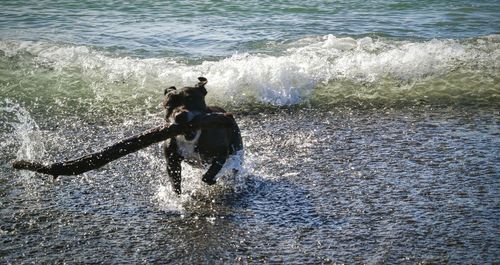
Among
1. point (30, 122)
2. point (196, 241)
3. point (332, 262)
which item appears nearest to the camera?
point (332, 262)

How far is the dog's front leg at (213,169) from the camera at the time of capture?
212 inches

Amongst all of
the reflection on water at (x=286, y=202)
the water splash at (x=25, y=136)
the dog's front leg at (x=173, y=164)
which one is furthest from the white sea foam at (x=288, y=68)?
the dog's front leg at (x=173, y=164)

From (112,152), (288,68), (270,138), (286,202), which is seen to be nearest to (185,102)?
(112,152)

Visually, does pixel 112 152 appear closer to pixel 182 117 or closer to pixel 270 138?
pixel 182 117

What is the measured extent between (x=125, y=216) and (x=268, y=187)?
50.2 inches

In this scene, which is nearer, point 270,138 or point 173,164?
point 173,164

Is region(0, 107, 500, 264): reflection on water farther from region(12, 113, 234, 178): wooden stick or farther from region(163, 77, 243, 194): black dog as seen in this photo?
region(12, 113, 234, 178): wooden stick

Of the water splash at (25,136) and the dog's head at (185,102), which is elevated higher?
the dog's head at (185,102)

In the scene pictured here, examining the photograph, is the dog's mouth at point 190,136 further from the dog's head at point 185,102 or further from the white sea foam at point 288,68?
the white sea foam at point 288,68

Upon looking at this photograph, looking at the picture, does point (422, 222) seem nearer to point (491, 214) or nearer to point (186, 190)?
point (491, 214)

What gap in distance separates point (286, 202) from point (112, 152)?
144cm

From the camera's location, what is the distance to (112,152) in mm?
4875

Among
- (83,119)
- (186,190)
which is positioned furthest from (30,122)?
(186,190)

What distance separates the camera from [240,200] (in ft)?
17.2
